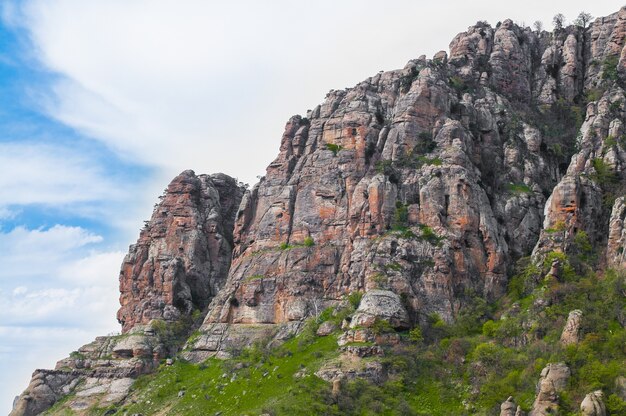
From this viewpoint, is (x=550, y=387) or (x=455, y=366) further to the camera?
(x=455, y=366)

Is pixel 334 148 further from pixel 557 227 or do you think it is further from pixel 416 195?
pixel 557 227

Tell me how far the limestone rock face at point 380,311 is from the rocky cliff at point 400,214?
213 millimetres

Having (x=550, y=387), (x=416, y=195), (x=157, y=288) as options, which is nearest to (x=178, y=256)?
(x=157, y=288)

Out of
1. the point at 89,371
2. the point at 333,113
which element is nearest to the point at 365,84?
the point at 333,113

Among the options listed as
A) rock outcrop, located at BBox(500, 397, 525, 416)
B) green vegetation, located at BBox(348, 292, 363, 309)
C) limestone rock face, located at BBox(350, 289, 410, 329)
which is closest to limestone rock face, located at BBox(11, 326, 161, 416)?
green vegetation, located at BBox(348, 292, 363, 309)

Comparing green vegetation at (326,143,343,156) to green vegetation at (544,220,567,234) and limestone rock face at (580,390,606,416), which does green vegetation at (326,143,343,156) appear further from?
limestone rock face at (580,390,606,416)

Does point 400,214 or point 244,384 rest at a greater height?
point 400,214

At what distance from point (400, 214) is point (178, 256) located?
45.3 metres

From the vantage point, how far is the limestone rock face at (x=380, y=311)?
110 m

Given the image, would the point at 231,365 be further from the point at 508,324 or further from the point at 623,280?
the point at 623,280

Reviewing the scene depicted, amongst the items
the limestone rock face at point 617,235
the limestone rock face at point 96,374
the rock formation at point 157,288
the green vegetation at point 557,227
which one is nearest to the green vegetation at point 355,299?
the green vegetation at point 557,227

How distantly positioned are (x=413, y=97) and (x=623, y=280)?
51.3 meters

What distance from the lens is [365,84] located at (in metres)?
150

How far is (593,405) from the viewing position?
83.8 m
